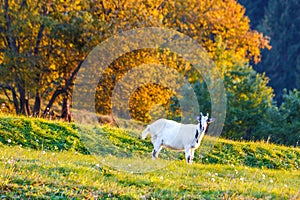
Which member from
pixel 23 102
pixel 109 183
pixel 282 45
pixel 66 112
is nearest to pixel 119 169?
pixel 109 183

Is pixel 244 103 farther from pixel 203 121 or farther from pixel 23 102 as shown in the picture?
pixel 203 121

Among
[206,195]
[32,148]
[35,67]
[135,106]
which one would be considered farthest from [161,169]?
[35,67]

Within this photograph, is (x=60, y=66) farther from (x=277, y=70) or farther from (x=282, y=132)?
(x=277, y=70)

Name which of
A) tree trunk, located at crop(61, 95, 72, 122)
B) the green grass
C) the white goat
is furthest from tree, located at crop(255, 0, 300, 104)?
the white goat

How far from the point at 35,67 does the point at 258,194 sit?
58.1 feet

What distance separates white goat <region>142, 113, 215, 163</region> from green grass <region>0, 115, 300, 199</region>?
502 millimetres

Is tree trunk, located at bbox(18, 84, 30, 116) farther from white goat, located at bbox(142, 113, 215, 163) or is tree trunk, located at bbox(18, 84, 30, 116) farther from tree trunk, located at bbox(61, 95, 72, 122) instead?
white goat, located at bbox(142, 113, 215, 163)

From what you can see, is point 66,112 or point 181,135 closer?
point 181,135

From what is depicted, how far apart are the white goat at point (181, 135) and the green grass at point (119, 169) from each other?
50 centimetres

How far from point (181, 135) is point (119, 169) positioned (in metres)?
3.19

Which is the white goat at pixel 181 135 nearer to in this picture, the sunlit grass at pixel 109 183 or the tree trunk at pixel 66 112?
the sunlit grass at pixel 109 183

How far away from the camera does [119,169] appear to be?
11617mm

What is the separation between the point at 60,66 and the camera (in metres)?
27.9

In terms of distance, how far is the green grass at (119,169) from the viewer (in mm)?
9406
